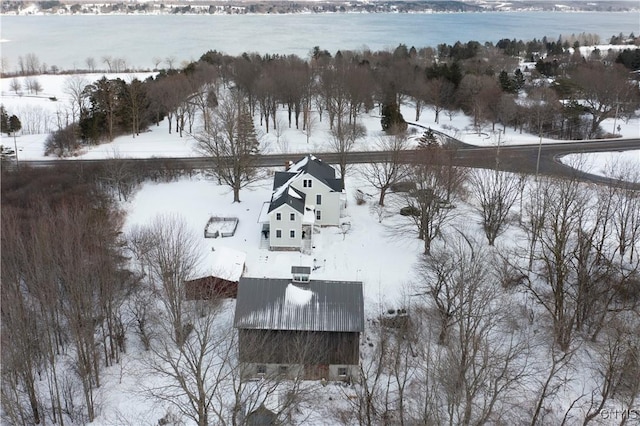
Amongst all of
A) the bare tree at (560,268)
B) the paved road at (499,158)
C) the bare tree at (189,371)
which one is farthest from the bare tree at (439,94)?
the bare tree at (189,371)

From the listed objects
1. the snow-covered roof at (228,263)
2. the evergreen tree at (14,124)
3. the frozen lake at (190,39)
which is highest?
the frozen lake at (190,39)

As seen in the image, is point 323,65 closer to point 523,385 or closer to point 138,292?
point 138,292

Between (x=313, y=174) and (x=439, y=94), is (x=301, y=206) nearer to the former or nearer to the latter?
(x=313, y=174)

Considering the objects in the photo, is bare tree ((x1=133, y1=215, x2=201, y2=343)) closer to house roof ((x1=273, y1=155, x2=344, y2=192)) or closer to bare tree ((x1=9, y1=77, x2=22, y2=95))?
house roof ((x1=273, y1=155, x2=344, y2=192))

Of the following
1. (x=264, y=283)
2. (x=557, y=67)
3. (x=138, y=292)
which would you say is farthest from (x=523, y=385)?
(x=557, y=67)

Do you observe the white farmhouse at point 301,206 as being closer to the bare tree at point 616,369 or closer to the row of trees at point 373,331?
the row of trees at point 373,331

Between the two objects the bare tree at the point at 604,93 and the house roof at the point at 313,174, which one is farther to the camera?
the bare tree at the point at 604,93

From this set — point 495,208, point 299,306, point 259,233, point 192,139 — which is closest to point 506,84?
point 495,208
